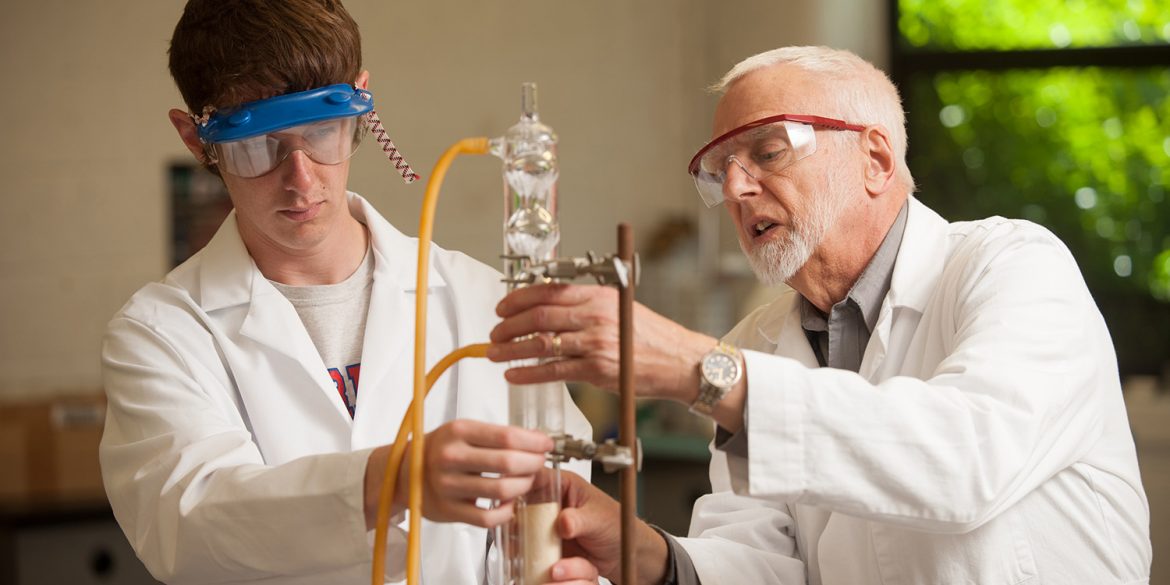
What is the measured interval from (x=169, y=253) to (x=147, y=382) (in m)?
2.60

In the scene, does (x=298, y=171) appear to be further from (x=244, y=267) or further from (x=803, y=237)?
(x=803, y=237)

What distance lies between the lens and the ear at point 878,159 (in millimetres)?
1777

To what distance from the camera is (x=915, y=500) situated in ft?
4.14

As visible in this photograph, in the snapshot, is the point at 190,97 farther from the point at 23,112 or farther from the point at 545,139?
the point at 23,112

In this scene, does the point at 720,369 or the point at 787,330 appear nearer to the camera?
the point at 720,369

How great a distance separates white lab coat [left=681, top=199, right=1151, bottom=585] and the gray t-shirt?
0.55m

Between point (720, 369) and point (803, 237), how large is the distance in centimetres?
57

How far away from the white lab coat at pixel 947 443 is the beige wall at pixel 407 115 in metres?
2.57

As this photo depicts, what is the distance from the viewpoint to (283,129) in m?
1.50

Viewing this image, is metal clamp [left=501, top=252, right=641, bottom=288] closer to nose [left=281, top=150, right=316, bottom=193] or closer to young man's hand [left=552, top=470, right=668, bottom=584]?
young man's hand [left=552, top=470, right=668, bottom=584]

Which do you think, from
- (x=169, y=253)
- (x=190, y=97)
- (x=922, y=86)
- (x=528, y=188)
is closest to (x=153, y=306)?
(x=190, y=97)

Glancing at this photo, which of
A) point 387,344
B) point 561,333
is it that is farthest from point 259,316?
point 561,333

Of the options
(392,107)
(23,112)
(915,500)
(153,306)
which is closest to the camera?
(915,500)

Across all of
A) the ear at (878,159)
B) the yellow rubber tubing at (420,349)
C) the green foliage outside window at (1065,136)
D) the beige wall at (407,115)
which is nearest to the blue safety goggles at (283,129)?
the yellow rubber tubing at (420,349)
